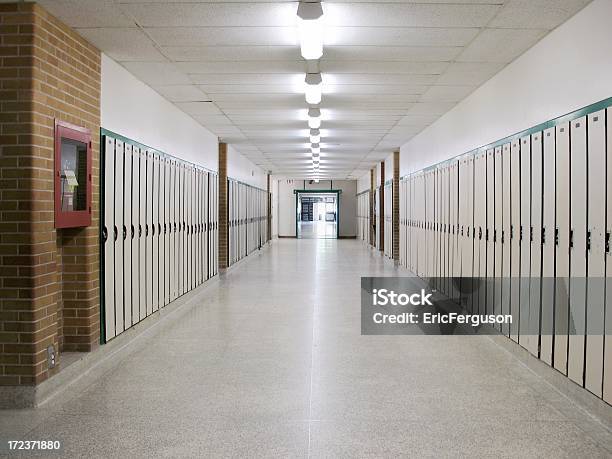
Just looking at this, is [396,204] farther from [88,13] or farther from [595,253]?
[88,13]

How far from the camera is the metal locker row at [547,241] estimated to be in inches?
149

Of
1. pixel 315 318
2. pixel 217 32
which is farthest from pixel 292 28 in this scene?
pixel 315 318

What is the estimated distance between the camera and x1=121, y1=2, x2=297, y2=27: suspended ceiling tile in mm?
4270

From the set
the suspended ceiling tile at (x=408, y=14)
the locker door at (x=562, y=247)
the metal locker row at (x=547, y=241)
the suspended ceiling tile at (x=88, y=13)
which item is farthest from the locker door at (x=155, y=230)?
the locker door at (x=562, y=247)

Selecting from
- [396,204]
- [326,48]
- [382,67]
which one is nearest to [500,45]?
[382,67]

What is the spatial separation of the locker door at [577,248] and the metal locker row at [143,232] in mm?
3963

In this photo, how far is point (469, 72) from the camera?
6.17 meters

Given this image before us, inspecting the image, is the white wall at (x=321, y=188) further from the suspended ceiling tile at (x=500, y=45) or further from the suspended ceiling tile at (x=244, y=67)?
the suspended ceiling tile at (x=500, y=45)

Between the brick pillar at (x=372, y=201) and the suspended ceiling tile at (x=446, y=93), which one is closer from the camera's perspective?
the suspended ceiling tile at (x=446, y=93)

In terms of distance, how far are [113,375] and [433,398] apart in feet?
8.50

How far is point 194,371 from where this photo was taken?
4.92 meters

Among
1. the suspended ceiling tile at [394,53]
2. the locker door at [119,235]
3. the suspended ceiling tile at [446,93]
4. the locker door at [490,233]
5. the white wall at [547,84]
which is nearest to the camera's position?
the white wall at [547,84]

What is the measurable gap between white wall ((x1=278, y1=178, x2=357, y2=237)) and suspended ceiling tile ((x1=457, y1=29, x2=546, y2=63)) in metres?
23.9

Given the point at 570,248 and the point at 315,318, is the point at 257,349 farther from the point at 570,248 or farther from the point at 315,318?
the point at 570,248
